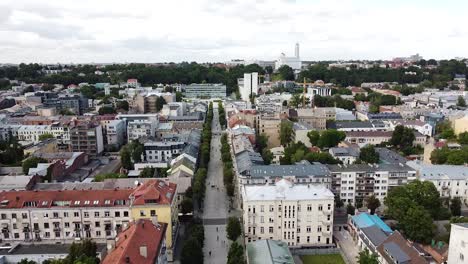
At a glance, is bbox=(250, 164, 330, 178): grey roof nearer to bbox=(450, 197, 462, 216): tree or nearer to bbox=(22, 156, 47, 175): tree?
bbox=(450, 197, 462, 216): tree

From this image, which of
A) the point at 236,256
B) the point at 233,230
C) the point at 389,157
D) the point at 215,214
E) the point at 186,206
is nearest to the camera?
the point at 236,256

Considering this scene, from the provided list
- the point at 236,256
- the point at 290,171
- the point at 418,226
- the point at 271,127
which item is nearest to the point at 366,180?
the point at 290,171

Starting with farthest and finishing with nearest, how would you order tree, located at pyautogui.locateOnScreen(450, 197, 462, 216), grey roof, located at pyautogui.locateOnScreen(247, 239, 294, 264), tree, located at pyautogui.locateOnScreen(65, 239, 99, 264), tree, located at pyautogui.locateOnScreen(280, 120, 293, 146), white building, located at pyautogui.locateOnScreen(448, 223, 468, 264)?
tree, located at pyautogui.locateOnScreen(280, 120, 293, 146)
tree, located at pyautogui.locateOnScreen(450, 197, 462, 216)
grey roof, located at pyautogui.locateOnScreen(247, 239, 294, 264)
white building, located at pyautogui.locateOnScreen(448, 223, 468, 264)
tree, located at pyautogui.locateOnScreen(65, 239, 99, 264)

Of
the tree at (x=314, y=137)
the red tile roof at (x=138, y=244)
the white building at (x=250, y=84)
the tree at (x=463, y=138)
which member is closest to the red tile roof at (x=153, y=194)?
the red tile roof at (x=138, y=244)

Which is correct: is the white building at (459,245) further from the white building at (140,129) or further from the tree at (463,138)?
the white building at (140,129)

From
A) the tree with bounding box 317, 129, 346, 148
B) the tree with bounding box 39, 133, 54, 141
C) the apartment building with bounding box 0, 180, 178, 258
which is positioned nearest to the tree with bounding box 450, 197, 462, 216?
the tree with bounding box 317, 129, 346, 148

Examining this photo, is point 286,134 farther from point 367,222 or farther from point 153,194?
point 153,194

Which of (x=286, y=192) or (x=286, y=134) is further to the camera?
(x=286, y=134)
